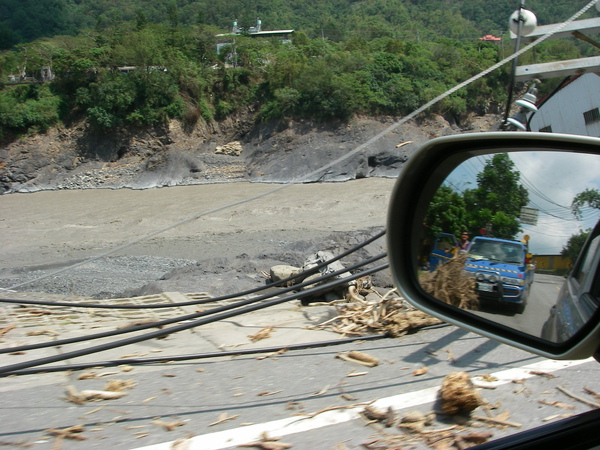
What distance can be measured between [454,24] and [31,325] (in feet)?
299

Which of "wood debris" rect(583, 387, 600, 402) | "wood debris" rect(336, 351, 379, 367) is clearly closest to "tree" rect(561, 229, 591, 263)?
"wood debris" rect(583, 387, 600, 402)

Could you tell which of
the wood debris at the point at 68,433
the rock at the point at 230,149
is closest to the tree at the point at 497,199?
the wood debris at the point at 68,433

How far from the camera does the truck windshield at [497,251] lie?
1.42m

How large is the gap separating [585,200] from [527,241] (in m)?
0.17

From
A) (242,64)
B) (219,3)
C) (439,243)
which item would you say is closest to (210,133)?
(242,64)

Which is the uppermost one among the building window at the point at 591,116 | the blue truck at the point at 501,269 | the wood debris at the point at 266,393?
the building window at the point at 591,116

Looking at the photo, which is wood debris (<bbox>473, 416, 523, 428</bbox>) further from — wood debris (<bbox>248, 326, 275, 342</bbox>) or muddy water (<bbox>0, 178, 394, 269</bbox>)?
muddy water (<bbox>0, 178, 394, 269</bbox>)

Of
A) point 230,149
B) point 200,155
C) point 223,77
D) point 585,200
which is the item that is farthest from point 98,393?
point 223,77

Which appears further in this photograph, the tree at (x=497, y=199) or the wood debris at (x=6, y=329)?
the wood debris at (x=6, y=329)

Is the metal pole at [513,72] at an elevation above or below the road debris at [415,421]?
above

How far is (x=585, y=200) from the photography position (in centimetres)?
131

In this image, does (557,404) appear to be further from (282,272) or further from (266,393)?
(282,272)

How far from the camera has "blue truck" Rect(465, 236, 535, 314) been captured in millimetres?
1400

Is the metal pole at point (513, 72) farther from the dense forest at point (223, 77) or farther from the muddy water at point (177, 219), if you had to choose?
the dense forest at point (223, 77)
